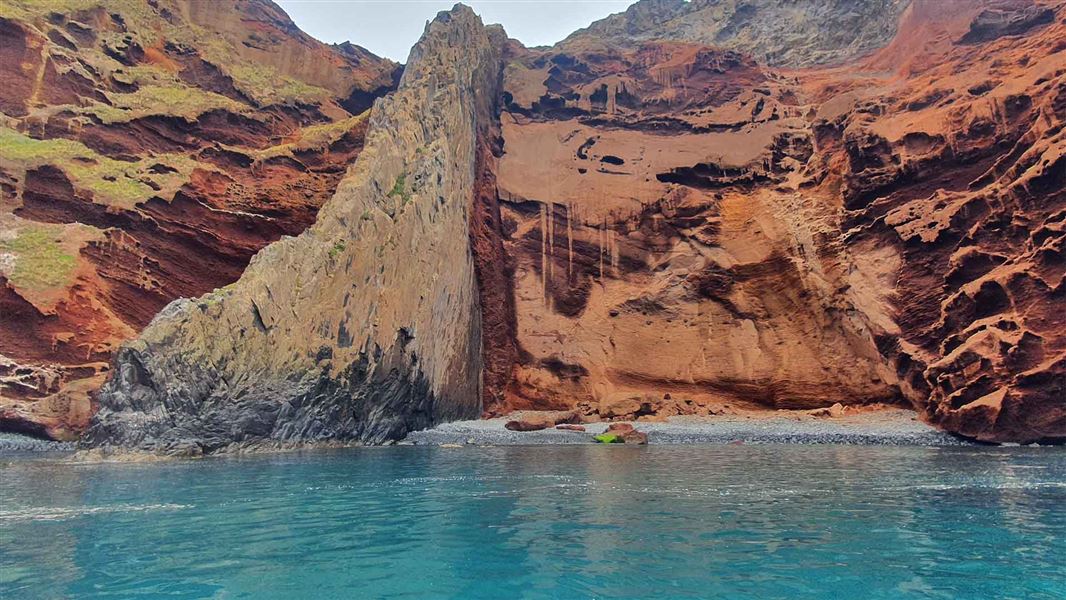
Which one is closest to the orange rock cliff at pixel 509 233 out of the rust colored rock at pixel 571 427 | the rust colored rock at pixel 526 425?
A: the rust colored rock at pixel 571 427

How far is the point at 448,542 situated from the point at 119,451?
55.6 feet

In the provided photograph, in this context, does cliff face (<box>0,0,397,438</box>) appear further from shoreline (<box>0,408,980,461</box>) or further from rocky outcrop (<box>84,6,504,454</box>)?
rocky outcrop (<box>84,6,504,454</box>)

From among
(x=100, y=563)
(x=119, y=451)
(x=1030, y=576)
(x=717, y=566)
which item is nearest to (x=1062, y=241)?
(x=1030, y=576)

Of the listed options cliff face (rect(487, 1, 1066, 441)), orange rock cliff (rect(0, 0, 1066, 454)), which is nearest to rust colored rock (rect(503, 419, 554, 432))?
orange rock cliff (rect(0, 0, 1066, 454))

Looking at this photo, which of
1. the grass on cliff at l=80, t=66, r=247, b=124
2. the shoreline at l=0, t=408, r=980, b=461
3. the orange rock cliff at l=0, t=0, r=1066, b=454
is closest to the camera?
the shoreline at l=0, t=408, r=980, b=461

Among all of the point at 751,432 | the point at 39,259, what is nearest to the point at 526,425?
the point at 751,432

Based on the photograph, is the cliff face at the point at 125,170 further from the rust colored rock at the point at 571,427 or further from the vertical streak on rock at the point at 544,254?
the rust colored rock at the point at 571,427

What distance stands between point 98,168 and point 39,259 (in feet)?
23.4

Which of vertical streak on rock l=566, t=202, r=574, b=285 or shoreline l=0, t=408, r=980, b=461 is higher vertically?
vertical streak on rock l=566, t=202, r=574, b=285

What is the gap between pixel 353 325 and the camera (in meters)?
26.6

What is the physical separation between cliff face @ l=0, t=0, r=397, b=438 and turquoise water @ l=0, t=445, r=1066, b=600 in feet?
44.8

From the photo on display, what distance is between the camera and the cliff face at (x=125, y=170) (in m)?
28.0

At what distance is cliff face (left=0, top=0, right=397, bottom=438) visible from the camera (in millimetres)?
28047

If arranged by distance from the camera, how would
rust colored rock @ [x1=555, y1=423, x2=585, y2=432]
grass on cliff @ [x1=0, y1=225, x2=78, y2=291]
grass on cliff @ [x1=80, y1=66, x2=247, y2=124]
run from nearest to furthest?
1. grass on cliff @ [x1=0, y1=225, x2=78, y2=291]
2. rust colored rock @ [x1=555, y1=423, x2=585, y2=432]
3. grass on cliff @ [x1=80, y1=66, x2=247, y2=124]
